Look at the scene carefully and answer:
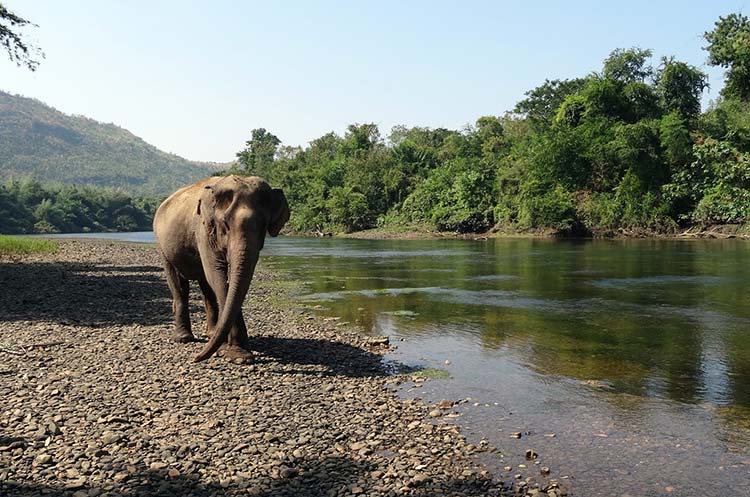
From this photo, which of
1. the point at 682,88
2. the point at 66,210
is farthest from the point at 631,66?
the point at 66,210

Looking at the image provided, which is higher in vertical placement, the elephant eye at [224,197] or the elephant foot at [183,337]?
the elephant eye at [224,197]

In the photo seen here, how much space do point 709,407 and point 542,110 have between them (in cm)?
9210

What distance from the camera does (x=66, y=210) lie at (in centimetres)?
13012

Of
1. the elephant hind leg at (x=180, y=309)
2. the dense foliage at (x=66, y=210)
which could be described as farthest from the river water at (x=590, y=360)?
the dense foliage at (x=66, y=210)

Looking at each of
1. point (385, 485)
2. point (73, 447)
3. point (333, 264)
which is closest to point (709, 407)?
point (385, 485)

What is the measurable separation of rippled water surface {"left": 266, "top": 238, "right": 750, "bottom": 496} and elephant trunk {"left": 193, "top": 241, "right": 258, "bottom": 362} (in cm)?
341

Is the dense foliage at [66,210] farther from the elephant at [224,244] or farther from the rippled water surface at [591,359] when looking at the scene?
the elephant at [224,244]

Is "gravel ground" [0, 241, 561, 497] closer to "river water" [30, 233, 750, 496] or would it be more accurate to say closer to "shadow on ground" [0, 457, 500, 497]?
"shadow on ground" [0, 457, 500, 497]

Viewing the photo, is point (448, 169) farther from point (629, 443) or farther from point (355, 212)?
point (629, 443)

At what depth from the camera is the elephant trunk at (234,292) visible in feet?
34.1

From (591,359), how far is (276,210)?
23.8 feet

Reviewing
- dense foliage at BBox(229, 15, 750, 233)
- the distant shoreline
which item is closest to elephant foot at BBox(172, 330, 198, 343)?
dense foliage at BBox(229, 15, 750, 233)

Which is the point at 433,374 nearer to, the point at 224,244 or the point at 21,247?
the point at 224,244

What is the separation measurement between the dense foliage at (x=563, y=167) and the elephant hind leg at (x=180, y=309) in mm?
48225
